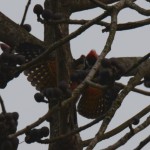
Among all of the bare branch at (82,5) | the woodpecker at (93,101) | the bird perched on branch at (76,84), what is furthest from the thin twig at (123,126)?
the bare branch at (82,5)

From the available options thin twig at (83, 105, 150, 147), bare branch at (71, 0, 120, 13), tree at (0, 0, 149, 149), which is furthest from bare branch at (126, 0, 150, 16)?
bare branch at (71, 0, 120, 13)

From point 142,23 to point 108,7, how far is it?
22 cm

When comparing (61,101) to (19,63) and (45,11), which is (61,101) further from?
(45,11)

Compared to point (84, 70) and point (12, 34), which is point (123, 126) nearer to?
point (84, 70)

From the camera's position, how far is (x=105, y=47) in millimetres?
2760

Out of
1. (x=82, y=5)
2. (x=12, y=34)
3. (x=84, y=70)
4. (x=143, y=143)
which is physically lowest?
(x=143, y=143)

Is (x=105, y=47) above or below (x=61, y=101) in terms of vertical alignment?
above

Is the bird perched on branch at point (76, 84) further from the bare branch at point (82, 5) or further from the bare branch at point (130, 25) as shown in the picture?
the bare branch at point (130, 25)

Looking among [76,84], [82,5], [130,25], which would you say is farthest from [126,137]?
[82,5]

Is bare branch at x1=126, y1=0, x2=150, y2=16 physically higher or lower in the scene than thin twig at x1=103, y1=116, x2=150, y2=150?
higher

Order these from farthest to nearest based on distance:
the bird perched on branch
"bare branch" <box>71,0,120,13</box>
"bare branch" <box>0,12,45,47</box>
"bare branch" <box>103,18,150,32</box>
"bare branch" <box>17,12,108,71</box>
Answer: "bare branch" <box>71,0,120,13</box> → "bare branch" <box>0,12,45,47</box> → the bird perched on branch → "bare branch" <box>103,18,150,32</box> → "bare branch" <box>17,12,108,71</box>

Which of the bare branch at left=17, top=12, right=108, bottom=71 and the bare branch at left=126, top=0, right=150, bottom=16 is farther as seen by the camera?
the bare branch at left=126, top=0, right=150, bottom=16

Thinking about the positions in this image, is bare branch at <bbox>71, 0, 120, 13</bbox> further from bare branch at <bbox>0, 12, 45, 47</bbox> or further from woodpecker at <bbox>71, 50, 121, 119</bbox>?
bare branch at <bbox>0, 12, 45, 47</bbox>

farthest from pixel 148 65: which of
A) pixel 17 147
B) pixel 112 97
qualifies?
pixel 17 147
